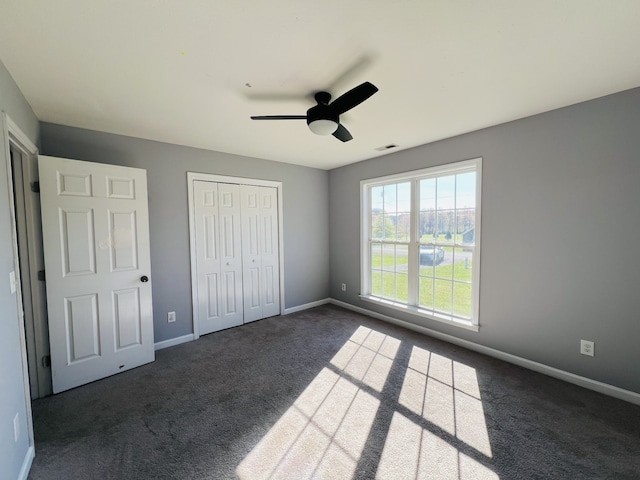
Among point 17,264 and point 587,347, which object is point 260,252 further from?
point 587,347

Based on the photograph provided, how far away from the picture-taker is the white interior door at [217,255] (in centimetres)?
342

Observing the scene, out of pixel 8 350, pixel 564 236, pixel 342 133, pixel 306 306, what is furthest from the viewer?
pixel 306 306

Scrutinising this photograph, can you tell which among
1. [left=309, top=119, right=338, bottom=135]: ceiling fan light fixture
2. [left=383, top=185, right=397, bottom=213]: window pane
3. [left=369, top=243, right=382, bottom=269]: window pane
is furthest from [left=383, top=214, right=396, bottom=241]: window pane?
[left=309, top=119, right=338, bottom=135]: ceiling fan light fixture

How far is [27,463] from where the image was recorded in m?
1.55

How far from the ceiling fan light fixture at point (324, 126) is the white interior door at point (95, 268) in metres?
1.94

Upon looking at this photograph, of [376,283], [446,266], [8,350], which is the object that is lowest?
[376,283]

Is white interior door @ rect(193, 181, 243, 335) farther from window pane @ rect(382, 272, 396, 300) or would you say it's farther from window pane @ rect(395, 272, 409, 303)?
window pane @ rect(395, 272, 409, 303)

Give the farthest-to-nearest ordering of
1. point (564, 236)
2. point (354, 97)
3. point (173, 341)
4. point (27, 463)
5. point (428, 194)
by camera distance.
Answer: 1. point (428, 194)
2. point (173, 341)
3. point (564, 236)
4. point (354, 97)
5. point (27, 463)

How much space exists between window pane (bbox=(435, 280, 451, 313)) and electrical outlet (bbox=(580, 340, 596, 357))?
119 cm

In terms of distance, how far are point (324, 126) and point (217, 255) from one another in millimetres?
2405

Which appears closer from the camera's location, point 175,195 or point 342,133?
point 342,133

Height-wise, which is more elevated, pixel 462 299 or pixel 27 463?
pixel 462 299

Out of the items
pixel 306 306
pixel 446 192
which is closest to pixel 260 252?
pixel 306 306

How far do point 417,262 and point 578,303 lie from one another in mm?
1596
